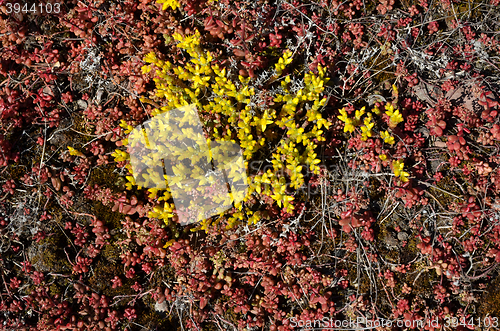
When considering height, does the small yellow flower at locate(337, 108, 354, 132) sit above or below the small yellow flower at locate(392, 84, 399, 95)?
below

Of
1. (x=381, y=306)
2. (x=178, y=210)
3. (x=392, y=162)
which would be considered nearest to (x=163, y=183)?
(x=178, y=210)

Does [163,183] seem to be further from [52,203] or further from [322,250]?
[322,250]

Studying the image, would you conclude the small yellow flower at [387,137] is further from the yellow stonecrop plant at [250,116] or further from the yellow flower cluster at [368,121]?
the yellow stonecrop plant at [250,116]

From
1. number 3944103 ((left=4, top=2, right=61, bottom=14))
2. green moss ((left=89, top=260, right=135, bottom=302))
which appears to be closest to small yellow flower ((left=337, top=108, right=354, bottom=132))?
green moss ((left=89, top=260, right=135, bottom=302))

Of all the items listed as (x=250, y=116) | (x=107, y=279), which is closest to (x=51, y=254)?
(x=107, y=279)

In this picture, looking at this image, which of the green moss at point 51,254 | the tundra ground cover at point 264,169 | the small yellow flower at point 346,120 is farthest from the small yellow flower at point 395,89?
the green moss at point 51,254

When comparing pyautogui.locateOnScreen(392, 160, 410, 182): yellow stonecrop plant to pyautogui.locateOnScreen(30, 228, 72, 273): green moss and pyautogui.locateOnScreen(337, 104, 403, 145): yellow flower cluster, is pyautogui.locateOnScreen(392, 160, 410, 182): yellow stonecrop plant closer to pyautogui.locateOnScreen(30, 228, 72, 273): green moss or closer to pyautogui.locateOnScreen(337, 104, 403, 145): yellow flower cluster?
pyautogui.locateOnScreen(337, 104, 403, 145): yellow flower cluster

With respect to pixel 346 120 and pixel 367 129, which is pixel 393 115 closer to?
pixel 367 129
